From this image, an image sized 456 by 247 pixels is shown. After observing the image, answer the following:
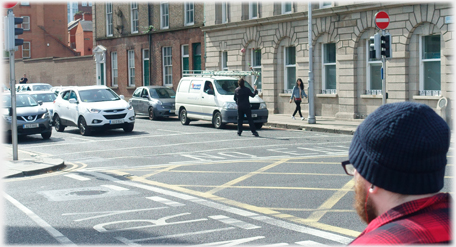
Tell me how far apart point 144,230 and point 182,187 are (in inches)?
118

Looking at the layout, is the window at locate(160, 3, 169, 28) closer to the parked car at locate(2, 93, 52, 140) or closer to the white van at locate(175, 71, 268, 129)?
the white van at locate(175, 71, 268, 129)

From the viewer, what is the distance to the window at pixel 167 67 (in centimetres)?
3859

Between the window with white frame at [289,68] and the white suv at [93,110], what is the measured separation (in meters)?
10.4

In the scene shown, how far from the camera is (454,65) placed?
21.0 metres

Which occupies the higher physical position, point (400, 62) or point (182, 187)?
point (400, 62)

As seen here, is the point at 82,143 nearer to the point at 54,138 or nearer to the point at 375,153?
the point at 54,138

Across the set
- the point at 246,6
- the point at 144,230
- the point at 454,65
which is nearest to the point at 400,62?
the point at 454,65

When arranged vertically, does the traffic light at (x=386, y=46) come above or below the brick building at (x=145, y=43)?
below

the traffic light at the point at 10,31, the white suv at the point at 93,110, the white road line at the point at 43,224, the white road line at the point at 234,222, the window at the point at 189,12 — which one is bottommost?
the white road line at the point at 43,224

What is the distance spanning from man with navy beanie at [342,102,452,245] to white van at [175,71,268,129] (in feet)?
63.3

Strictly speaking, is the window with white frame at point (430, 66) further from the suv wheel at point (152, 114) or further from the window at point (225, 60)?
the window at point (225, 60)

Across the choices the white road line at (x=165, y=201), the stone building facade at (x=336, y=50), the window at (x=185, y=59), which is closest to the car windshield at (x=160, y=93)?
the stone building facade at (x=336, y=50)

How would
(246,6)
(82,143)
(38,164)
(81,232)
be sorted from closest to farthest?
(81,232)
(38,164)
(82,143)
(246,6)

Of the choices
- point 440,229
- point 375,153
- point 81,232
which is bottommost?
point 81,232
